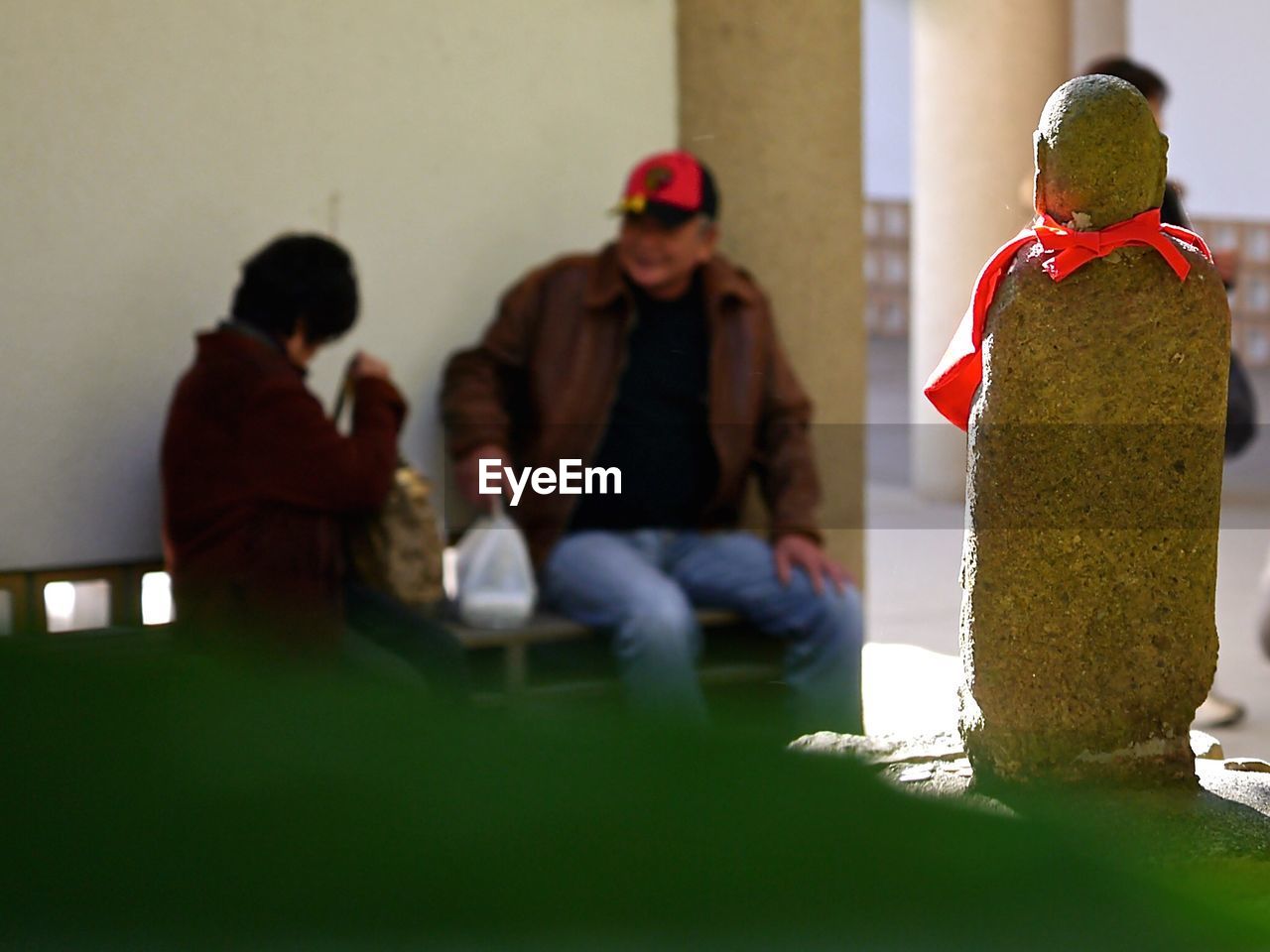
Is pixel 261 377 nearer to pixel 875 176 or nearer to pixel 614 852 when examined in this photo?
pixel 614 852

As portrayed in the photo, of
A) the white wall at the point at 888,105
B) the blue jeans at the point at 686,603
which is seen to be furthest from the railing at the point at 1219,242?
the blue jeans at the point at 686,603

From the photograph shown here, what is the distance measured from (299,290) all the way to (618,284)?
0.81 m

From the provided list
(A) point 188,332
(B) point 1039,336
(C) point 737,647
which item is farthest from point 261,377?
(B) point 1039,336

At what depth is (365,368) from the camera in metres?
3.56

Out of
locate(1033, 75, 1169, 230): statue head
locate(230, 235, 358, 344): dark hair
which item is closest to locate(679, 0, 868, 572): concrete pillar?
locate(230, 235, 358, 344): dark hair

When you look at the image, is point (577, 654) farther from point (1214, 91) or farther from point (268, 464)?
point (1214, 91)

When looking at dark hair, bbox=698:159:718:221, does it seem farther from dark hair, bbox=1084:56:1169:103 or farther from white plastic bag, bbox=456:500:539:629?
dark hair, bbox=1084:56:1169:103

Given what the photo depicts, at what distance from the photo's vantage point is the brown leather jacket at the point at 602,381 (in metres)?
3.76

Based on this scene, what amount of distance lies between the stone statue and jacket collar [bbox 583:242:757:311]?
88.4 inches

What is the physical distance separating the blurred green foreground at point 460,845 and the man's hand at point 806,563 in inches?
99.5

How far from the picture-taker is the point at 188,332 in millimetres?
3768

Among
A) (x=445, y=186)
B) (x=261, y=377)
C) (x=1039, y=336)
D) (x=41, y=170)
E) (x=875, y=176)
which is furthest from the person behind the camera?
(x=875, y=176)

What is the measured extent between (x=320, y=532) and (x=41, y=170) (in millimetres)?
987

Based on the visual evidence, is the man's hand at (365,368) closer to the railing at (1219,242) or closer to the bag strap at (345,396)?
the bag strap at (345,396)
